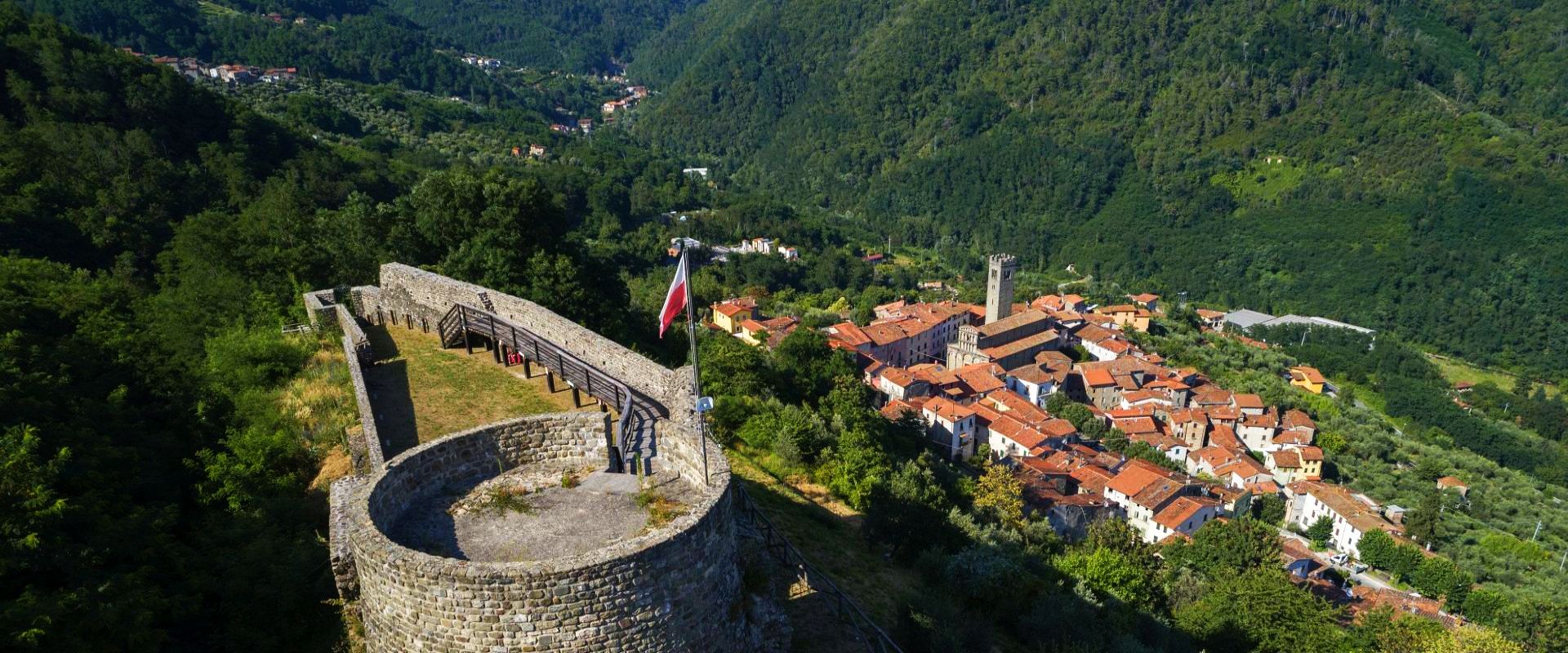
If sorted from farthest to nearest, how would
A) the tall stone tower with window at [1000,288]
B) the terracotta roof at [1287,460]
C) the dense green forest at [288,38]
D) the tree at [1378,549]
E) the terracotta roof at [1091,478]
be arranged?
the dense green forest at [288,38] → the tall stone tower with window at [1000,288] → the terracotta roof at [1287,460] → the terracotta roof at [1091,478] → the tree at [1378,549]

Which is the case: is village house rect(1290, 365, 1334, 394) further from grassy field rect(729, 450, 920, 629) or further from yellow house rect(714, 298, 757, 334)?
grassy field rect(729, 450, 920, 629)

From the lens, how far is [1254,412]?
60.2 metres

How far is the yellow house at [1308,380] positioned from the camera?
75.0 metres

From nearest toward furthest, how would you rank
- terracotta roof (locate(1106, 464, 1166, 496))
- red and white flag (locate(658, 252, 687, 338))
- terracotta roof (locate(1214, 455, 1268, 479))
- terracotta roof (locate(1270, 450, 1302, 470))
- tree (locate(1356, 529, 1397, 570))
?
red and white flag (locate(658, 252, 687, 338)) → tree (locate(1356, 529, 1397, 570)) → terracotta roof (locate(1106, 464, 1166, 496)) → terracotta roof (locate(1214, 455, 1268, 479)) → terracotta roof (locate(1270, 450, 1302, 470))

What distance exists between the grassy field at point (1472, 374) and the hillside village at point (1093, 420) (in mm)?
27720

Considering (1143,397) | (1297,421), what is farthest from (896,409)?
(1297,421)

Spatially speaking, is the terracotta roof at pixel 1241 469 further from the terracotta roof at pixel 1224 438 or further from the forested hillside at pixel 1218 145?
the forested hillside at pixel 1218 145

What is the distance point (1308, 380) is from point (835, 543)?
78.9 metres

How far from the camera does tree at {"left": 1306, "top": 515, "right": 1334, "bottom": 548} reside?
46875mm

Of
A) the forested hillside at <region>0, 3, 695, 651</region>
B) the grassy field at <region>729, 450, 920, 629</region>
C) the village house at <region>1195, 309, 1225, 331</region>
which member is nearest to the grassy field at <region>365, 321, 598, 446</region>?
the forested hillside at <region>0, 3, 695, 651</region>

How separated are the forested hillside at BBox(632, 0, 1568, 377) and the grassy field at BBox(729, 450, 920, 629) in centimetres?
11661

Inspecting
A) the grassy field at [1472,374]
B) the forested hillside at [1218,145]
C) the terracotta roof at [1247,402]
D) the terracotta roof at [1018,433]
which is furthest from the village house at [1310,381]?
the terracotta roof at [1018,433]

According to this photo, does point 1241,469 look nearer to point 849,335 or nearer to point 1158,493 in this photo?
point 1158,493

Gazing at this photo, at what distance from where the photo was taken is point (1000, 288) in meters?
72.4
